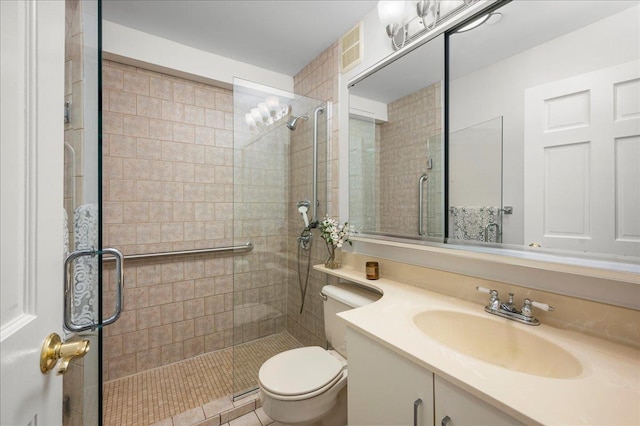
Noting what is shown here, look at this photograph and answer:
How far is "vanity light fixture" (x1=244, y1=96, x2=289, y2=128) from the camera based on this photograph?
5.84ft

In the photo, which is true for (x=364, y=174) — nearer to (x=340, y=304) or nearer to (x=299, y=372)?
(x=340, y=304)

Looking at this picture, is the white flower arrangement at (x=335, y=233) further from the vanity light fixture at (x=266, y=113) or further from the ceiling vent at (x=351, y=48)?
the ceiling vent at (x=351, y=48)

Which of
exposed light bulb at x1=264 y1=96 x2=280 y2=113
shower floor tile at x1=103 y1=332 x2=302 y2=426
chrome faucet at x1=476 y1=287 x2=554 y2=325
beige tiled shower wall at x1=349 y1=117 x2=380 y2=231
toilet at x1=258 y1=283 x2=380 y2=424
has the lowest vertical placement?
shower floor tile at x1=103 y1=332 x2=302 y2=426

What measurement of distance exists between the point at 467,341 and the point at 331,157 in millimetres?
1395

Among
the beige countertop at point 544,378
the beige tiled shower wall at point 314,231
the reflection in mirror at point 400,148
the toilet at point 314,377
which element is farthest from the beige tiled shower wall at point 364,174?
the beige countertop at point 544,378

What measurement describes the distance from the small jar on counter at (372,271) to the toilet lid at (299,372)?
478mm

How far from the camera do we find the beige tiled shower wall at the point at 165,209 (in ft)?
6.30

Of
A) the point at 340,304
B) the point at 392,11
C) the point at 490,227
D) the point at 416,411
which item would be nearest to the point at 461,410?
the point at 416,411

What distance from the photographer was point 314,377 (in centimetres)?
128

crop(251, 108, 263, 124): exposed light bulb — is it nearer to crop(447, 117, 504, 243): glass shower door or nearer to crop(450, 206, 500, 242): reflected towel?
crop(447, 117, 504, 243): glass shower door

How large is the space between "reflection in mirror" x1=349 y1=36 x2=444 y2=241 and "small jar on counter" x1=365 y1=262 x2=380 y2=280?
9.5 inches

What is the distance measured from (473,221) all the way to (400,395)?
2.60 feet

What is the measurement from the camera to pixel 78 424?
2.36 feet

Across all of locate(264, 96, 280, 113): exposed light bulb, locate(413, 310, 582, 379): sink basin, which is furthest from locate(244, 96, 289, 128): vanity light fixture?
locate(413, 310, 582, 379): sink basin
